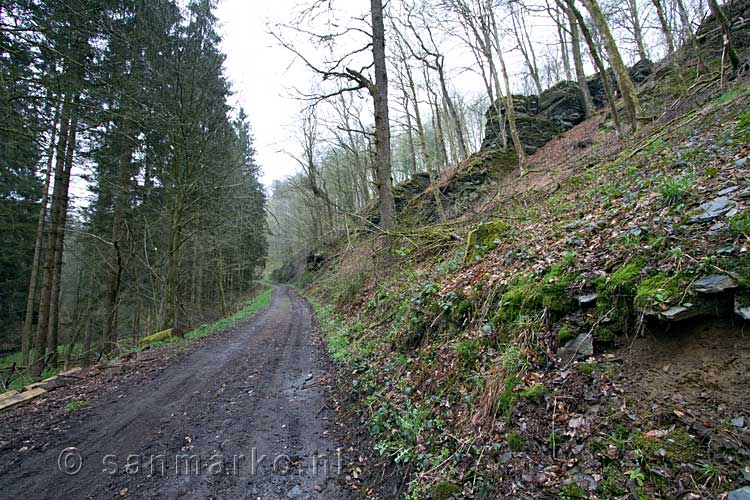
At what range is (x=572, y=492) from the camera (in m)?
2.03

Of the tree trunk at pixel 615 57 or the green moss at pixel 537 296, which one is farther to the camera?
the tree trunk at pixel 615 57

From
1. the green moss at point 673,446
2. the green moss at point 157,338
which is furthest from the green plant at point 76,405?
the green moss at point 673,446

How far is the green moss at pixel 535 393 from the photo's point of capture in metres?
2.70

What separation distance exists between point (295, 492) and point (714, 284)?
12.4 feet

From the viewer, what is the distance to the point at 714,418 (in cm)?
192

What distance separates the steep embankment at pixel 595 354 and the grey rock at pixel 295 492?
0.68m

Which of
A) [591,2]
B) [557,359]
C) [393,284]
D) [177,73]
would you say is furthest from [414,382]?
[177,73]

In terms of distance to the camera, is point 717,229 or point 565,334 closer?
point 717,229

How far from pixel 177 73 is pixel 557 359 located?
1309cm

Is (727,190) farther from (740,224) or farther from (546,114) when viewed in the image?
(546,114)

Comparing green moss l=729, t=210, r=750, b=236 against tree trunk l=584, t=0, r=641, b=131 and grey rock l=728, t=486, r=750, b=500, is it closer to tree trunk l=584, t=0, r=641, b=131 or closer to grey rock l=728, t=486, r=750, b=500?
grey rock l=728, t=486, r=750, b=500

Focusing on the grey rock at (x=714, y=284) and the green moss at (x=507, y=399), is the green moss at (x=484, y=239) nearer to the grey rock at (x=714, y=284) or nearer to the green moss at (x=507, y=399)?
the green moss at (x=507, y=399)

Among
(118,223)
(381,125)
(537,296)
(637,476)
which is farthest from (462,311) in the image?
(118,223)

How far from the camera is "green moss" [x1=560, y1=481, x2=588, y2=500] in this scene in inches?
78.6
